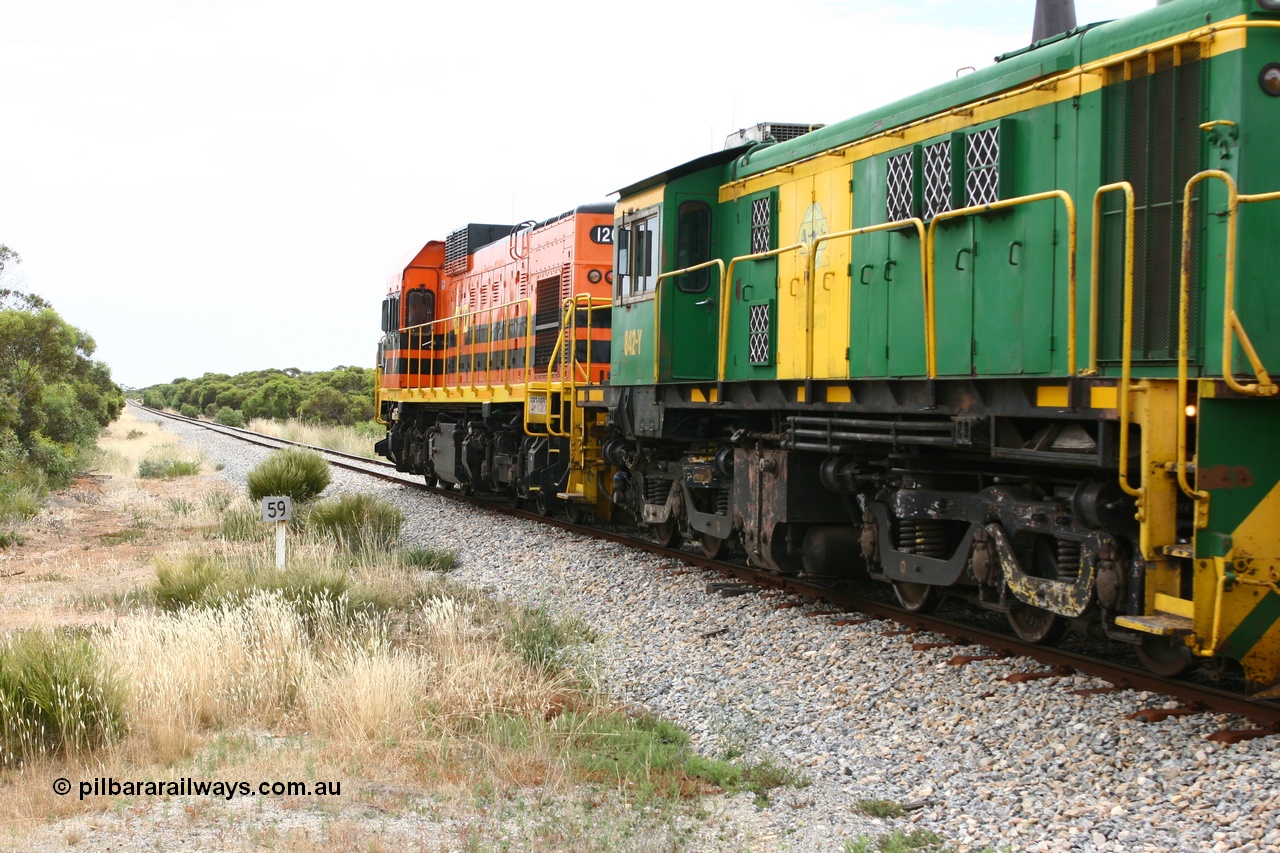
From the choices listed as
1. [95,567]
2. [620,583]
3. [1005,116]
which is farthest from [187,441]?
[1005,116]

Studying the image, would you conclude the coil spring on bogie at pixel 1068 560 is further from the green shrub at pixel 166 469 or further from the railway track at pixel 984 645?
the green shrub at pixel 166 469

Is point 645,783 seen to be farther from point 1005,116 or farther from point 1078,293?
point 1005,116

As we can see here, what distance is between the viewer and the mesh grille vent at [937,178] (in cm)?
766

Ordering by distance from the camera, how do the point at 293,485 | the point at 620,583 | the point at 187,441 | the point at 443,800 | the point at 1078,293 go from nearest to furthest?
the point at 443,800 < the point at 1078,293 < the point at 620,583 < the point at 293,485 < the point at 187,441

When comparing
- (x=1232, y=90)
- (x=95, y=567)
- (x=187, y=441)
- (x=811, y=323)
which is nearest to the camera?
(x=1232, y=90)

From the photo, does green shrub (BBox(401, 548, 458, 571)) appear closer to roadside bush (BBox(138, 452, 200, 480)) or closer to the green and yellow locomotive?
the green and yellow locomotive

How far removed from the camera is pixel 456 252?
70.1ft

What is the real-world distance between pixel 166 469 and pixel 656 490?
19.4 m

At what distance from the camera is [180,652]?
696 cm

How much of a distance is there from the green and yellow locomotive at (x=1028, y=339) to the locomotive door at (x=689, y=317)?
27 mm

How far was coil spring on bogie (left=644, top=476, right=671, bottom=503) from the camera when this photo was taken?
12242 millimetres

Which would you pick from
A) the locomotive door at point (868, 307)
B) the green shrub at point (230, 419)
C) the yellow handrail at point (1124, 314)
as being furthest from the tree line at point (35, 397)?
the green shrub at point (230, 419)

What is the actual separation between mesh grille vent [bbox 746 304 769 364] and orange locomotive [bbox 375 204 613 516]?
3.67 meters

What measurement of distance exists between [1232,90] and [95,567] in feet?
38.5
